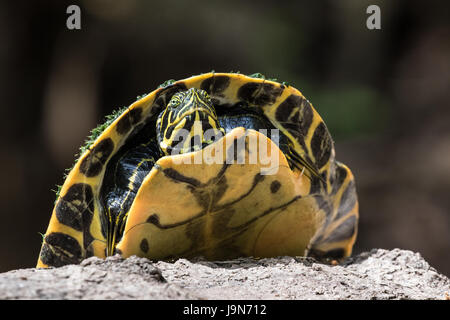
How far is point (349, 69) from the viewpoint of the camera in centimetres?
631

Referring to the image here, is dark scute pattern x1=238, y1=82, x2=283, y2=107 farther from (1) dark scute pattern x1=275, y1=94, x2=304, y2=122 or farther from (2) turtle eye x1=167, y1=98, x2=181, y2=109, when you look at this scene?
(2) turtle eye x1=167, y1=98, x2=181, y2=109

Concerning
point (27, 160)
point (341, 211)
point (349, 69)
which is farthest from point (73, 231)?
point (349, 69)

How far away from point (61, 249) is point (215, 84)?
932 mm

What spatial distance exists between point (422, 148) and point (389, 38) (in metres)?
1.77

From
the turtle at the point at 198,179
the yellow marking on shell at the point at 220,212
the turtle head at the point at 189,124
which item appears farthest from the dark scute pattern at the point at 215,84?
the yellow marking on shell at the point at 220,212

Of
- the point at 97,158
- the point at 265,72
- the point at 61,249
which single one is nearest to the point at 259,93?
the point at 97,158

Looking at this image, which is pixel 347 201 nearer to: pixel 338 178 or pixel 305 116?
pixel 338 178

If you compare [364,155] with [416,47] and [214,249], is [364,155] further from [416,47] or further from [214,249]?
[214,249]

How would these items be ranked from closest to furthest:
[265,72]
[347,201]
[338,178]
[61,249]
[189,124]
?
[189,124] < [61,249] < [338,178] < [347,201] < [265,72]

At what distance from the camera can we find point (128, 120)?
6.07ft

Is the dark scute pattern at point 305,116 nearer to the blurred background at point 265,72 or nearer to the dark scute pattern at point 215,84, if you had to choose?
the dark scute pattern at point 215,84

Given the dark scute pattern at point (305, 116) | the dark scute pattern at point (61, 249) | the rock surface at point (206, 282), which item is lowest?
the dark scute pattern at point (61, 249)

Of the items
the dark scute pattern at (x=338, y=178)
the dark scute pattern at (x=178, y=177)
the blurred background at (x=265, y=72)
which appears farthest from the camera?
the blurred background at (x=265, y=72)

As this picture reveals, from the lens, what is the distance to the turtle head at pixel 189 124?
177 centimetres
